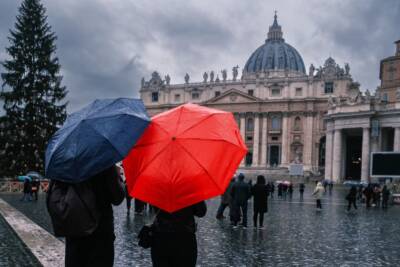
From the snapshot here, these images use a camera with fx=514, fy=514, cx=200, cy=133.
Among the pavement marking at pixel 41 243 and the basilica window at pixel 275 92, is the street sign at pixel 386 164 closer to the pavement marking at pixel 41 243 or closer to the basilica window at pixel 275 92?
the pavement marking at pixel 41 243

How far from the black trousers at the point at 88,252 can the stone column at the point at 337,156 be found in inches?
1819

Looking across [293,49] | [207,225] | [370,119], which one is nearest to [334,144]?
[370,119]

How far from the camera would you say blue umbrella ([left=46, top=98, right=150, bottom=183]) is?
363 centimetres

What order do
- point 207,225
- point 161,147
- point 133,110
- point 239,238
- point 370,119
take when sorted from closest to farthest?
point 161,147 → point 133,110 → point 239,238 → point 207,225 → point 370,119

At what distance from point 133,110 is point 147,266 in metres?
3.81

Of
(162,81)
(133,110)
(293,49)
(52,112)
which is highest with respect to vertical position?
A: (293,49)

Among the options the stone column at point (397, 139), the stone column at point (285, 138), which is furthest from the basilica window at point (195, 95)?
the stone column at point (397, 139)

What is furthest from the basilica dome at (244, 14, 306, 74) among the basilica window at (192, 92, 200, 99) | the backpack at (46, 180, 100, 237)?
the backpack at (46, 180, 100, 237)

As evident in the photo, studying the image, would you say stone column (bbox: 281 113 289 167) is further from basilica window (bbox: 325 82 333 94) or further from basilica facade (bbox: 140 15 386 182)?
basilica window (bbox: 325 82 333 94)

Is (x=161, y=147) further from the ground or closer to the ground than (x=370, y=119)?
closer to the ground

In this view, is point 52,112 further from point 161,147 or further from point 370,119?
point 161,147

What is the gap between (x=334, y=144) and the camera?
4878 centimetres

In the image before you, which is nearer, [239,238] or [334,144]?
[239,238]

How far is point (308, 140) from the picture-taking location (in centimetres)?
7106
